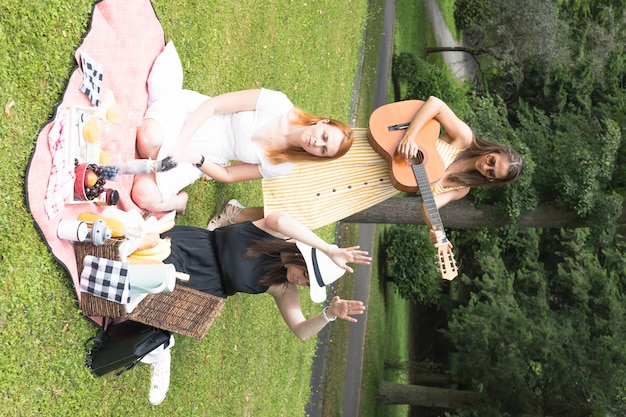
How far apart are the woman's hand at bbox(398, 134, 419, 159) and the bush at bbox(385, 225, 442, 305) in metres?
8.53

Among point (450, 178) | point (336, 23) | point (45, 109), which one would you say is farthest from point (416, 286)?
point (45, 109)

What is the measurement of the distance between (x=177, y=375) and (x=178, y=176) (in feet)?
7.31

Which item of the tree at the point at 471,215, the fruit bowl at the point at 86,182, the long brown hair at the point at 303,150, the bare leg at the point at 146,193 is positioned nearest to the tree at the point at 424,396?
the tree at the point at 471,215

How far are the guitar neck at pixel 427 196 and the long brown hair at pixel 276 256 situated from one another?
0.98 metres

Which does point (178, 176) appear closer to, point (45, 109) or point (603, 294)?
point (45, 109)

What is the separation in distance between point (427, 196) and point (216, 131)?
1.61 meters

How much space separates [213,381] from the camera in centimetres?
625

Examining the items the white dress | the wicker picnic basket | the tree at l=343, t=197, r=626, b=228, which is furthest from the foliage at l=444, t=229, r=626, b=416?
the wicker picnic basket

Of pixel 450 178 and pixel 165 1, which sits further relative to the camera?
pixel 165 1

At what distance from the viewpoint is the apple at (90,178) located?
3588 millimetres

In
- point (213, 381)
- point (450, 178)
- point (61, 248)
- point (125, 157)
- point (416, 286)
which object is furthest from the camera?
point (416, 286)

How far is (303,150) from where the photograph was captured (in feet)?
13.7

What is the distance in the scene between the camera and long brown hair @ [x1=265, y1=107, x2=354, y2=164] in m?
4.11

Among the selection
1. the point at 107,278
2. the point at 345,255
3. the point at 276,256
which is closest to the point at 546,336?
the point at 276,256
